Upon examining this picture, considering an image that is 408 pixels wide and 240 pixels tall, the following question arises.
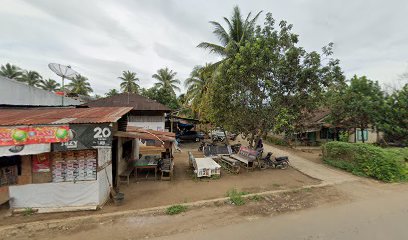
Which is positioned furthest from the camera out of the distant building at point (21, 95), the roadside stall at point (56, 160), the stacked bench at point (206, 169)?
the distant building at point (21, 95)

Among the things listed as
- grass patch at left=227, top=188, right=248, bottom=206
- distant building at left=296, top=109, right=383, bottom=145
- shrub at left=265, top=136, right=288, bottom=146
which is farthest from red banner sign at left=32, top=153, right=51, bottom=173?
shrub at left=265, top=136, right=288, bottom=146

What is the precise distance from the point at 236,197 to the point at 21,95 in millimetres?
11765

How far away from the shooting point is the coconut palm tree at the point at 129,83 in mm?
41812

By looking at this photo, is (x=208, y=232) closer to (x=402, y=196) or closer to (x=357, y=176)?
(x=402, y=196)

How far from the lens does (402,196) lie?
8477 millimetres

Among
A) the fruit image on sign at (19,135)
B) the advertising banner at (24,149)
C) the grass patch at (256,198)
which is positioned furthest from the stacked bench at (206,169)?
the fruit image on sign at (19,135)

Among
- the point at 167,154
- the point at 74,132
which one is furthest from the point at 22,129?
the point at 167,154

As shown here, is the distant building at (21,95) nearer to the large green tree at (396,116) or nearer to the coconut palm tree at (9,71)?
the large green tree at (396,116)

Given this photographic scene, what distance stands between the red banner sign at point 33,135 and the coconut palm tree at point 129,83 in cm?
3633

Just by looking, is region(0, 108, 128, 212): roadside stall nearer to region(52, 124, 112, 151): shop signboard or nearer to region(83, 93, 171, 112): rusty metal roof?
region(52, 124, 112, 151): shop signboard

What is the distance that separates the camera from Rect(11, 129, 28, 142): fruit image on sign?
625 centimetres

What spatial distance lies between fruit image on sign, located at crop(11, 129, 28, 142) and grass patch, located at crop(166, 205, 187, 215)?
451cm

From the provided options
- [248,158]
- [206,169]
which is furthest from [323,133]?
[206,169]

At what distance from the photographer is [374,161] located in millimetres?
10945
